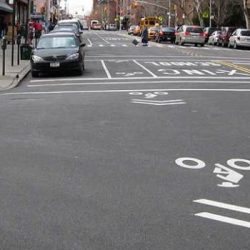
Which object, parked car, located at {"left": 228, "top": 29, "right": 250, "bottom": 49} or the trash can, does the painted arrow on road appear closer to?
the trash can

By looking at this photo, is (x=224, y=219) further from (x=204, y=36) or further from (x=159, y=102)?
(x=204, y=36)

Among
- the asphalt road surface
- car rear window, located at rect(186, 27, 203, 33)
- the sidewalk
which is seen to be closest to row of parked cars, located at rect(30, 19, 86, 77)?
the sidewalk

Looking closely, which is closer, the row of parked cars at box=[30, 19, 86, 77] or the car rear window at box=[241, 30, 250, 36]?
the row of parked cars at box=[30, 19, 86, 77]

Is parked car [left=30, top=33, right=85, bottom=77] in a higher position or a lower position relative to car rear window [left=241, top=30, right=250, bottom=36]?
lower

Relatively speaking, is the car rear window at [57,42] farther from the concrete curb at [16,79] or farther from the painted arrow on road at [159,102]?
the painted arrow on road at [159,102]

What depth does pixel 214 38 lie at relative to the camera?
59.4m

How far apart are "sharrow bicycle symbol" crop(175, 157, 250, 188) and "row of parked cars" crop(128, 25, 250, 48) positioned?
42.5 metres

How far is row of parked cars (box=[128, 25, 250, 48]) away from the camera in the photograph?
4978cm

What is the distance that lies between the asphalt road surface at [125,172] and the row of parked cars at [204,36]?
35.0 m

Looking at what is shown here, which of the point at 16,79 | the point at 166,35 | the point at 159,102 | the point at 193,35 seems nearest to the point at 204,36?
the point at 193,35

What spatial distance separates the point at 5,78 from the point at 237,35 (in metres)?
32.0

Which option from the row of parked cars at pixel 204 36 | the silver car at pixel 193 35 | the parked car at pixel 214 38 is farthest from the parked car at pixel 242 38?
the parked car at pixel 214 38

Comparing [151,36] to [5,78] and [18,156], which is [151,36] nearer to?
[5,78]

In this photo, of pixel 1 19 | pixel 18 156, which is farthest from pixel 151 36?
pixel 18 156
